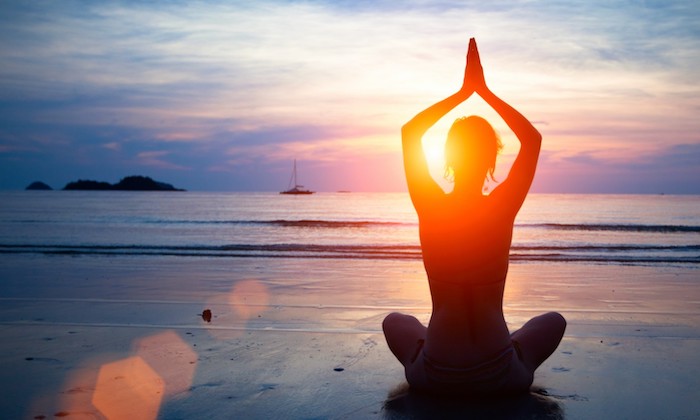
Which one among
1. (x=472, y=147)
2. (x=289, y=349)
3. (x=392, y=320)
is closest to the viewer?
(x=472, y=147)

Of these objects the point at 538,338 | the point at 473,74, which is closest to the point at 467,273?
the point at 538,338

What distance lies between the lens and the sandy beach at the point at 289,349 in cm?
404

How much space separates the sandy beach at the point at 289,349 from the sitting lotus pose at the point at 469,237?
0.28m

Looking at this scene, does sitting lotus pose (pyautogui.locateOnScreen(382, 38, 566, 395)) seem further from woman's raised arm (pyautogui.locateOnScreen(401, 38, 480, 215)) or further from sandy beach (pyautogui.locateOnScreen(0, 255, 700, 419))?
sandy beach (pyautogui.locateOnScreen(0, 255, 700, 419))

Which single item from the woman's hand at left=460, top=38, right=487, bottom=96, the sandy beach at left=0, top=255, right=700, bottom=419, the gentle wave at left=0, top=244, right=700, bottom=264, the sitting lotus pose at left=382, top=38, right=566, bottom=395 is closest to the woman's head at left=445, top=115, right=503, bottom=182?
the sitting lotus pose at left=382, top=38, right=566, bottom=395

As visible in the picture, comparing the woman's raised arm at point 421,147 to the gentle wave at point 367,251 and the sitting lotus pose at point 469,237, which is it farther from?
the gentle wave at point 367,251

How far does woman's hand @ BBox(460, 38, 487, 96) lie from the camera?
143 inches

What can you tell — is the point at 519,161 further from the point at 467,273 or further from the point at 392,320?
the point at 392,320

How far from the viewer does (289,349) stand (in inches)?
219

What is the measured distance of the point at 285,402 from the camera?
4.10 metres

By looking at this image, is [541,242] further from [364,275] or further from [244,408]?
[244,408]

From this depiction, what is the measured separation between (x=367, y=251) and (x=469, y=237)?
45.1 feet

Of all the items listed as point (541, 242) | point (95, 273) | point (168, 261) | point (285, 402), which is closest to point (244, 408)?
point (285, 402)

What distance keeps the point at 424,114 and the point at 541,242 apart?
19094 mm
